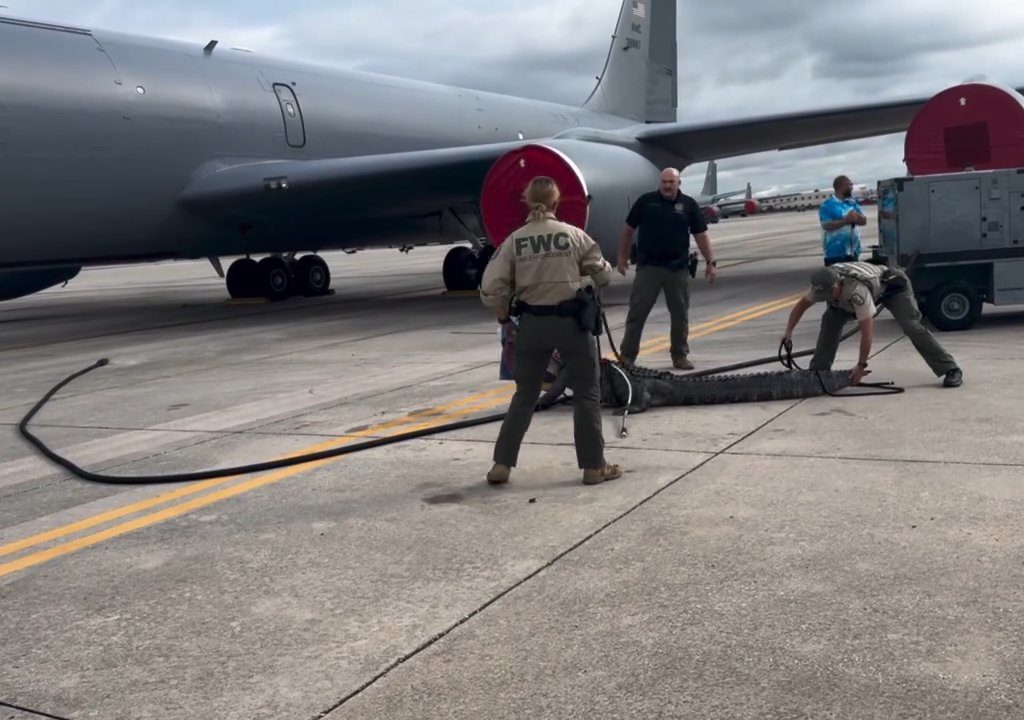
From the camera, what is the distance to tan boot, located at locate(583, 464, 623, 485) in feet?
17.4

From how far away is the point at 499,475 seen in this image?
5.39 meters

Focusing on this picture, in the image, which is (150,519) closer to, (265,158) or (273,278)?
(265,158)

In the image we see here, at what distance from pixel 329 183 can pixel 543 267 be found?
9835mm

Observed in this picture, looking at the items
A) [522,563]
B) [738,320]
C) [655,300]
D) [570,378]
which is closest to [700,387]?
[655,300]

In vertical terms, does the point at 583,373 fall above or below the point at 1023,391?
above

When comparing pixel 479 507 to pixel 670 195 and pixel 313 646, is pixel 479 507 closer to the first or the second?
pixel 313 646

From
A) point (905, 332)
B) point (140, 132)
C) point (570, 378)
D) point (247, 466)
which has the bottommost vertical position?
point (247, 466)

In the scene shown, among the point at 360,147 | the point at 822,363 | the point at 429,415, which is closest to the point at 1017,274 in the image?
the point at 822,363

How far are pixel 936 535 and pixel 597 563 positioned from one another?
1.33m

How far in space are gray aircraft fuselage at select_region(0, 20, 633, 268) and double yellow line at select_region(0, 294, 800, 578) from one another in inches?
282

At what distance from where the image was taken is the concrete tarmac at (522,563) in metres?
3.10

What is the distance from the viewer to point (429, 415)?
289 inches

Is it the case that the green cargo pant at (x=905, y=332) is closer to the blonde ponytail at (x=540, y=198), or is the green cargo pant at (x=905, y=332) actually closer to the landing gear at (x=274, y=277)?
the blonde ponytail at (x=540, y=198)

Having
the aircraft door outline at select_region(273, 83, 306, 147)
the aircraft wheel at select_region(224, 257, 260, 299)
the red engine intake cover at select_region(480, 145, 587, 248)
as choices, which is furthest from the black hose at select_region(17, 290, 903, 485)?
the aircraft wheel at select_region(224, 257, 260, 299)
